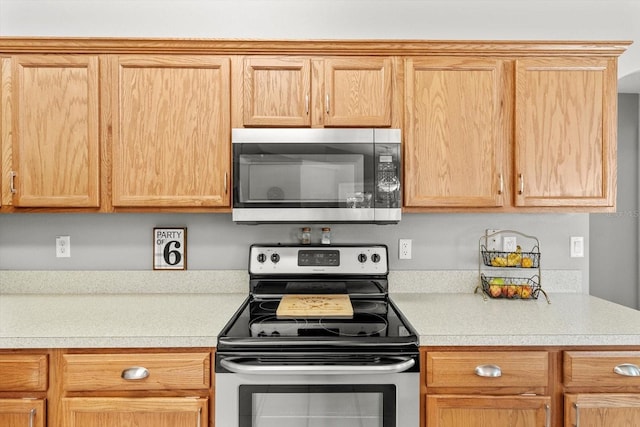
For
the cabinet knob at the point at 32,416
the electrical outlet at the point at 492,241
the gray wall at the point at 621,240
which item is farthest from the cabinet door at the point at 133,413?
the gray wall at the point at 621,240

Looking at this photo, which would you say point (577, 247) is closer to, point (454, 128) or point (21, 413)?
point (454, 128)

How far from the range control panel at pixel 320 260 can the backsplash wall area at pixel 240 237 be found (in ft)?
0.43

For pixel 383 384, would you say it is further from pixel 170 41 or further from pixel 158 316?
pixel 170 41

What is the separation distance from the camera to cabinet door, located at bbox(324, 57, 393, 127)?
1.90 m

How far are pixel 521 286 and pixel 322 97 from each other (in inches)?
52.5

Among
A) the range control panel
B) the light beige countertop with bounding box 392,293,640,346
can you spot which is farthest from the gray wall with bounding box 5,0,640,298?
the light beige countertop with bounding box 392,293,640,346

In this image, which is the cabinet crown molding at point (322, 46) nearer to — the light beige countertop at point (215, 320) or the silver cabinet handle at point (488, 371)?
the light beige countertop at point (215, 320)

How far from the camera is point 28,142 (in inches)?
73.4

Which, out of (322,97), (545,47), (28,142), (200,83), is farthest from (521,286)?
(28,142)

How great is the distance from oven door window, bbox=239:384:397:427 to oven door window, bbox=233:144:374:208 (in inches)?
30.1

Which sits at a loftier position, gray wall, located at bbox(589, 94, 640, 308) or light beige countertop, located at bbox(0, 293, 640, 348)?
gray wall, located at bbox(589, 94, 640, 308)

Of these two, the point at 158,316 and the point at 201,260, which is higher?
the point at 201,260

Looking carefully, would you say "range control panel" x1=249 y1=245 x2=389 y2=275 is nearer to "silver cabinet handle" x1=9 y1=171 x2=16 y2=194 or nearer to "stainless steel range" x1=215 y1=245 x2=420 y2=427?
"stainless steel range" x1=215 y1=245 x2=420 y2=427

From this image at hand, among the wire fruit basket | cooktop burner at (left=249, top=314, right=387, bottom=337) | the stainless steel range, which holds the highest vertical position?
the wire fruit basket
